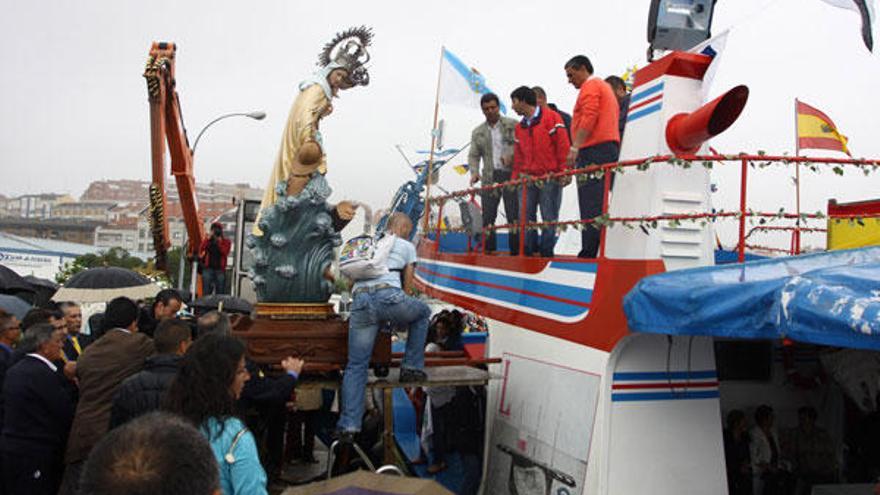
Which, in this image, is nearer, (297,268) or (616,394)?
(616,394)

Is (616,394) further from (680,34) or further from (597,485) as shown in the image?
(680,34)

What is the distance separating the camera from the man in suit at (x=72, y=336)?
20.4ft

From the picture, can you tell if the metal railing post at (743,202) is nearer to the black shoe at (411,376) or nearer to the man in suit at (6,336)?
the black shoe at (411,376)

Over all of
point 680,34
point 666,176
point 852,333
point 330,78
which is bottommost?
point 852,333

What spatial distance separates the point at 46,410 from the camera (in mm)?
4688

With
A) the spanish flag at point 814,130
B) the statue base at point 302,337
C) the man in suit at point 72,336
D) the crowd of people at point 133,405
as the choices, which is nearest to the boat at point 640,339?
the statue base at point 302,337

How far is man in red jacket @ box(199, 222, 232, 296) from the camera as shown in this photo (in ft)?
52.0

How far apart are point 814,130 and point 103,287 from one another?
34.5ft

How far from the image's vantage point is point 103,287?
398 inches

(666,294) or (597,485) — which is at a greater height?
(666,294)

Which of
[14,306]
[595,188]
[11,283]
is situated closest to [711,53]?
[595,188]

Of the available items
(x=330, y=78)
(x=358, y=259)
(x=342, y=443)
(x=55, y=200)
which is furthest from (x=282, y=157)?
(x=55, y=200)

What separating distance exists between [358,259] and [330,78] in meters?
1.87

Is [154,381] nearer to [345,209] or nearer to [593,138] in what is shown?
[345,209]
